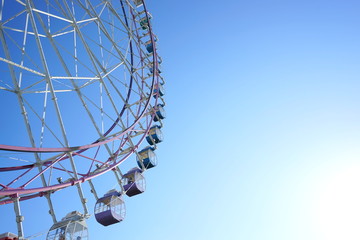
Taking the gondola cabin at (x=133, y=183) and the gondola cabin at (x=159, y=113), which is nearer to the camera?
the gondola cabin at (x=133, y=183)

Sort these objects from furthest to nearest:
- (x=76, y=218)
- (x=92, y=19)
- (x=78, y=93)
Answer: (x=92, y=19) → (x=78, y=93) → (x=76, y=218)

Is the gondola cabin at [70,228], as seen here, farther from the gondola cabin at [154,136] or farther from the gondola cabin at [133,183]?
the gondola cabin at [154,136]

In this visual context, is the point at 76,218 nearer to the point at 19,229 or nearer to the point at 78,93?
the point at 19,229

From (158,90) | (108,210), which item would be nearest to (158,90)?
(158,90)

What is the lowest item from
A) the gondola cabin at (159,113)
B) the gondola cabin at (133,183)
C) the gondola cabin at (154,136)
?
the gondola cabin at (133,183)

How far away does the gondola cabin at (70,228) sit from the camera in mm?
9219

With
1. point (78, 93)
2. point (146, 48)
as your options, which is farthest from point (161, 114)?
point (78, 93)

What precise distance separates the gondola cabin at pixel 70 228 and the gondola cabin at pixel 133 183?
4.33 metres

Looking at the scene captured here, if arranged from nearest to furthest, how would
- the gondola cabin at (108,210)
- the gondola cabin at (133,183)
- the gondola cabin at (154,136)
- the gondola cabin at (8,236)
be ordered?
the gondola cabin at (8,236)
the gondola cabin at (108,210)
the gondola cabin at (133,183)
the gondola cabin at (154,136)

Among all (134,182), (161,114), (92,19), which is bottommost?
(134,182)

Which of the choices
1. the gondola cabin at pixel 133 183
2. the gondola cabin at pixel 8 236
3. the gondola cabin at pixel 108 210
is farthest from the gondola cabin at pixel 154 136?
the gondola cabin at pixel 8 236

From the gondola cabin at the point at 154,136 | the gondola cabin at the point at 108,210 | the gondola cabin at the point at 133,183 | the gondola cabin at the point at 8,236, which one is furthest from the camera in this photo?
the gondola cabin at the point at 154,136

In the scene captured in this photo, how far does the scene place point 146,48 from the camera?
21.5m

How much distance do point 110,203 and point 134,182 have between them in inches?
99.0
